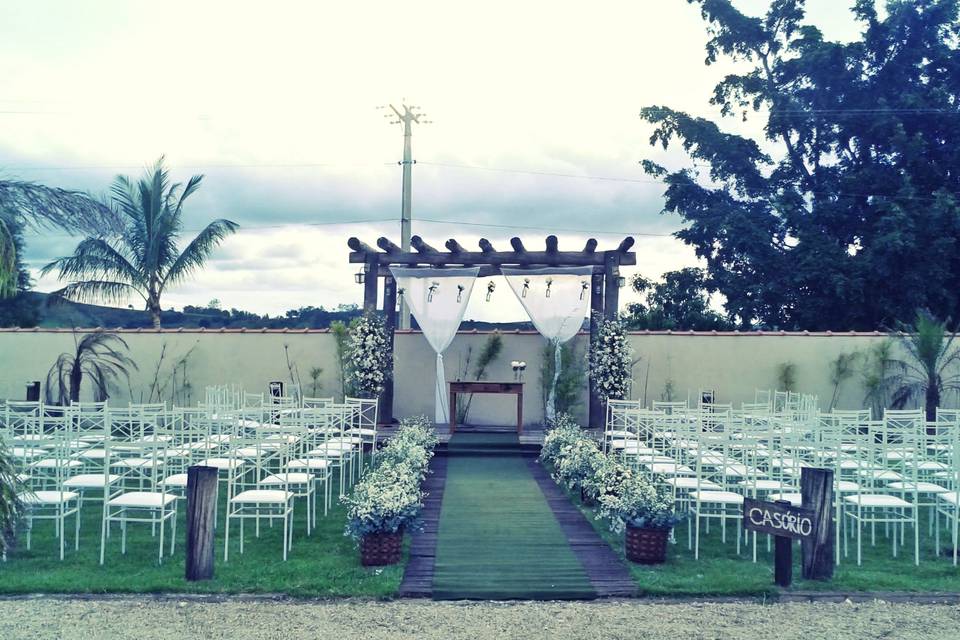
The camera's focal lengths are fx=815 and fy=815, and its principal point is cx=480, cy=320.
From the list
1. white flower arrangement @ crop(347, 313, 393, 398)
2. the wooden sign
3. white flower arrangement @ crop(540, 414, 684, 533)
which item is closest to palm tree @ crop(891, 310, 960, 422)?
white flower arrangement @ crop(540, 414, 684, 533)

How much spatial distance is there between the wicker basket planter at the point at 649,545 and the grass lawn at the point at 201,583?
5.22 ft

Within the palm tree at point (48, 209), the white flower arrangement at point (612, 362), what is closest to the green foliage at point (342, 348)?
the white flower arrangement at point (612, 362)

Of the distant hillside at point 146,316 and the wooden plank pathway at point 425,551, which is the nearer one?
the wooden plank pathway at point 425,551

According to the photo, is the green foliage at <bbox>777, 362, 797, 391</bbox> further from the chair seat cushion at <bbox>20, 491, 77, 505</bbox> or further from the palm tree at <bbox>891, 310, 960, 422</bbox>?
the chair seat cushion at <bbox>20, 491, 77, 505</bbox>

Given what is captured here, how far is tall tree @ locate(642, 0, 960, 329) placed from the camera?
664 inches

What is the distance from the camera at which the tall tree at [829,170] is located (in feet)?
55.4

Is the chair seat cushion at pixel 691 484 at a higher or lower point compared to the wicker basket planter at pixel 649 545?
higher

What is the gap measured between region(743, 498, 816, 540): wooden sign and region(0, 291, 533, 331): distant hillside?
47.2ft

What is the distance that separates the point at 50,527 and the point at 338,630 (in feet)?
11.5

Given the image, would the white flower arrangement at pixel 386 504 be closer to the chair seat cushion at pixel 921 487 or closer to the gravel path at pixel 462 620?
the gravel path at pixel 462 620

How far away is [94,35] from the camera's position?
9.34 m

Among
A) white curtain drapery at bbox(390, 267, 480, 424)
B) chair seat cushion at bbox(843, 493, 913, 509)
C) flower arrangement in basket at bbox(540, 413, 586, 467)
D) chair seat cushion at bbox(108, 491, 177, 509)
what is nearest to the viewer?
chair seat cushion at bbox(108, 491, 177, 509)

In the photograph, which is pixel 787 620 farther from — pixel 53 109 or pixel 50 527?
pixel 53 109

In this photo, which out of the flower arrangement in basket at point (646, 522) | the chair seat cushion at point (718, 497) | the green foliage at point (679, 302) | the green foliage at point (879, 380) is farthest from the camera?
A: the green foliage at point (679, 302)
